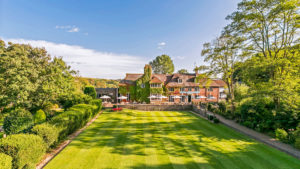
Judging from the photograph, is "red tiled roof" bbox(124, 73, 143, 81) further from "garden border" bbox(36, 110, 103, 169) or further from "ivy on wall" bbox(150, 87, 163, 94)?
"garden border" bbox(36, 110, 103, 169)

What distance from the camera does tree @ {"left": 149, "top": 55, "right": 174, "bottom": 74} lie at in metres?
70.5

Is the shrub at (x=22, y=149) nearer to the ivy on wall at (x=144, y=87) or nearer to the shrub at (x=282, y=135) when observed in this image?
the shrub at (x=282, y=135)

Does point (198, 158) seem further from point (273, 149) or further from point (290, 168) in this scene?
point (273, 149)

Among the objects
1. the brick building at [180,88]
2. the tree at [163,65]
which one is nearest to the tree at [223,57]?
the brick building at [180,88]

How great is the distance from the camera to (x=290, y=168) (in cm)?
851

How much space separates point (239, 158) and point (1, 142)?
14321 mm

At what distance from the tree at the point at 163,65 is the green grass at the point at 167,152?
187 feet

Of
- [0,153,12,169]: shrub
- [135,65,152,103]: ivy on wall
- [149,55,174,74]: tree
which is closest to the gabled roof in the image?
[135,65,152,103]: ivy on wall

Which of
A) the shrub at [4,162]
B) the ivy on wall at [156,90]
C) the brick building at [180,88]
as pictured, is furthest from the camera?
the brick building at [180,88]

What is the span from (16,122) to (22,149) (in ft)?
36.0

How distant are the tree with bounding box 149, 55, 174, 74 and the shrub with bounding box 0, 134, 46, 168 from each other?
64631 mm

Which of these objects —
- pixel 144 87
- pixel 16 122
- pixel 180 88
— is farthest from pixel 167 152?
pixel 180 88

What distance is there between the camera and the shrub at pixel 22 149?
6.93m

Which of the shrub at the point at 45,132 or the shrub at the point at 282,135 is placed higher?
the shrub at the point at 45,132
